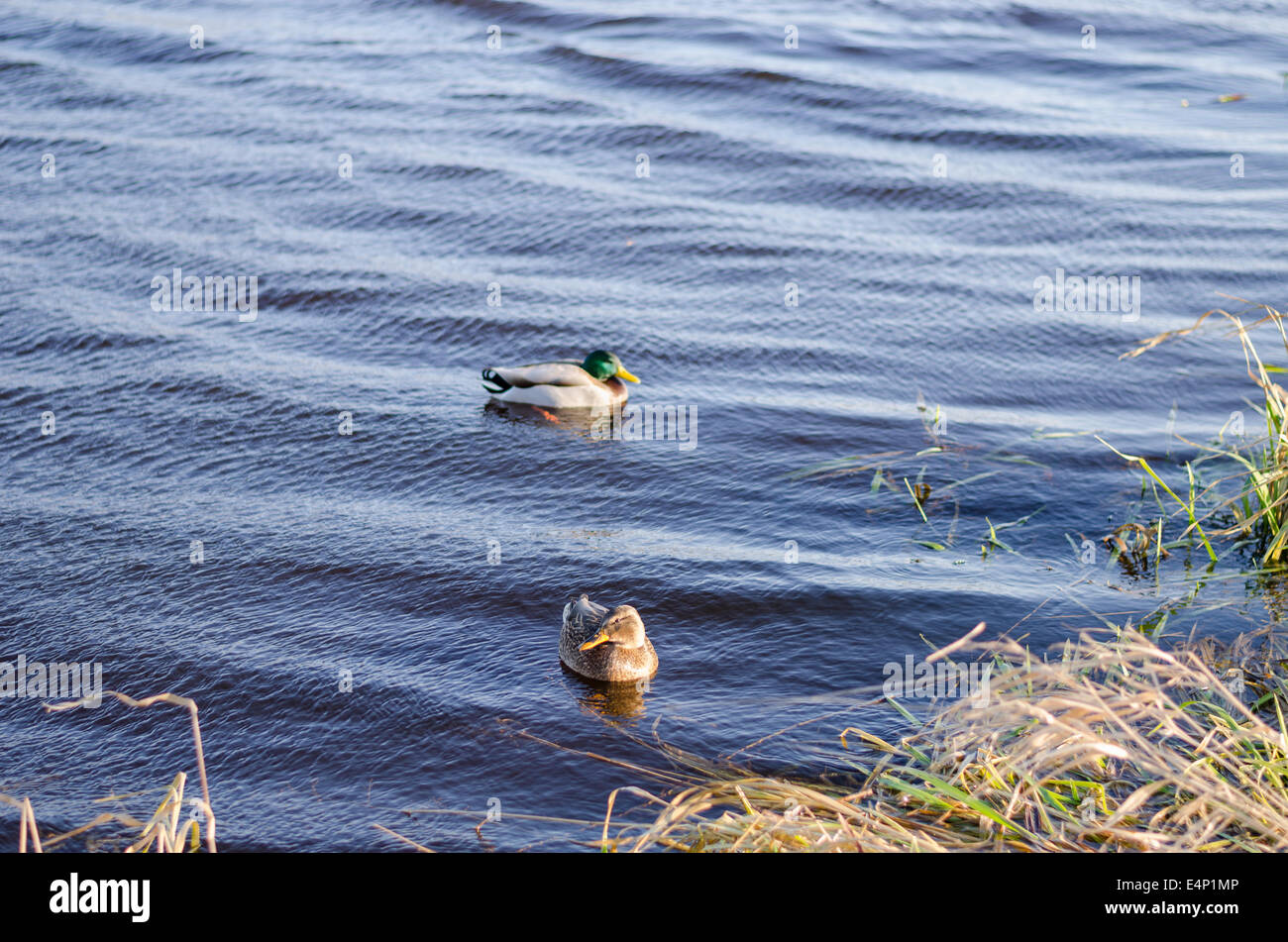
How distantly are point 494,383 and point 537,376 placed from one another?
1.10ft

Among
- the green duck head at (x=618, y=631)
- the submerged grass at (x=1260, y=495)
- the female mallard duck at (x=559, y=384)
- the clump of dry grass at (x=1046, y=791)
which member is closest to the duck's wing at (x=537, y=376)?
the female mallard duck at (x=559, y=384)

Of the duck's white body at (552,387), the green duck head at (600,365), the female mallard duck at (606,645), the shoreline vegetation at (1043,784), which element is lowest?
the female mallard duck at (606,645)

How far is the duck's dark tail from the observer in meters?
8.92

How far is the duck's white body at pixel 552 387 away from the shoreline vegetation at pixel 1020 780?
3.68 meters

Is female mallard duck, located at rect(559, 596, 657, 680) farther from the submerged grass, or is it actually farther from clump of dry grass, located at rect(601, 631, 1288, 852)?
the submerged grass

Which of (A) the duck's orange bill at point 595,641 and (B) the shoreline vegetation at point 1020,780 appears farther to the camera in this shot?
(A) the duck's orange bill at point 595,641

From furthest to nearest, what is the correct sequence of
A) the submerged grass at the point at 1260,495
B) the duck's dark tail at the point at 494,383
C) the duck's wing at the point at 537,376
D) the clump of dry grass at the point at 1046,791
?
the duck's dark tail at the point at 494,383
the duck's wing at the point at 537,376
the submerged grass at the point at 1260,495
the clump of dry grass at the point at 1046,791

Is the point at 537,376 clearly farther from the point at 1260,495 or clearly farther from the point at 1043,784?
the point at 1043,784

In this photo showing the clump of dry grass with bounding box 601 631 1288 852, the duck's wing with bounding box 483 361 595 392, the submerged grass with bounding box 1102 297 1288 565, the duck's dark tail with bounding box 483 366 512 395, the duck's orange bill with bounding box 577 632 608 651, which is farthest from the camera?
the duck's dark tail with bounding box 483 366 512 395

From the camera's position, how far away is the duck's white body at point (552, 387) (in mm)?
8828

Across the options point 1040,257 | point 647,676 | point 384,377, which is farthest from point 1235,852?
point 1040,257

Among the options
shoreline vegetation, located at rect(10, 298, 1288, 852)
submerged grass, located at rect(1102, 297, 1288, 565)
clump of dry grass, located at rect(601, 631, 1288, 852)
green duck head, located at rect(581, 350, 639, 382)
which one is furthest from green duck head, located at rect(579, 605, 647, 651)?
green duck head, located at rect(581, 350, 639, 382)

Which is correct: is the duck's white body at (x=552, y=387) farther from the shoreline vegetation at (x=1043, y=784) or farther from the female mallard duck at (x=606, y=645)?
the shoreline vegetation at (x=1043, y=784)

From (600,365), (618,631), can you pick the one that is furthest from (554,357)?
(618,631)
